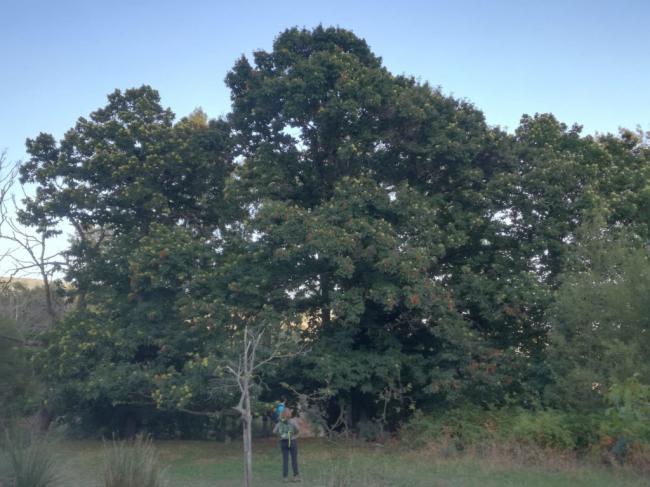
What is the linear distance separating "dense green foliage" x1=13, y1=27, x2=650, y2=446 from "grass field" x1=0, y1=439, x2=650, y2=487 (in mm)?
1586

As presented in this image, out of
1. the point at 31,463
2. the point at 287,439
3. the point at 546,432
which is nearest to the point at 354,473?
the point at 287,439

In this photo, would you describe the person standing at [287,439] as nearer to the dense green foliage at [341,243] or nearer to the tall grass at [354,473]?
the tall grass at [354,473]

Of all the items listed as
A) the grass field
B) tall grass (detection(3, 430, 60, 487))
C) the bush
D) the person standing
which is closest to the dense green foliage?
the bush

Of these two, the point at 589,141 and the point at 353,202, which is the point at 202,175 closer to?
the point at 353,202

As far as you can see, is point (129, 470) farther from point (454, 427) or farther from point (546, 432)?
point (454, 427)

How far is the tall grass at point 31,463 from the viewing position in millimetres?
10055

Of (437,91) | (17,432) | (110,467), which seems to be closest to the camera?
(110,467)

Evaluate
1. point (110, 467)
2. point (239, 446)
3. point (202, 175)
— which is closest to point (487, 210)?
point (202, 175)

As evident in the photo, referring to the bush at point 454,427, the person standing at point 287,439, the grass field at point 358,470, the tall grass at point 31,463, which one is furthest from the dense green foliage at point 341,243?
the tall grass at point 31,463

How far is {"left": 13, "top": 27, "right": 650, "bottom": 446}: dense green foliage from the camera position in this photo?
1855 cm

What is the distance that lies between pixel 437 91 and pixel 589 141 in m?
5.17

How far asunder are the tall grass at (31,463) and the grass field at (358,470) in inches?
17.8

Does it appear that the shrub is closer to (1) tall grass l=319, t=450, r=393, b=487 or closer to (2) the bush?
(2) the bush

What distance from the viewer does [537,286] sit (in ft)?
63.7
